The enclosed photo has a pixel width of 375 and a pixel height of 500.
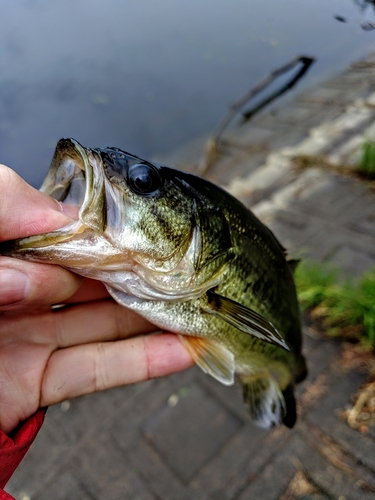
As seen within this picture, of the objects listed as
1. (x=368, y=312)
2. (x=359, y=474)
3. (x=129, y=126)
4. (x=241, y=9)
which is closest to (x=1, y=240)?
(x=359, y=474)

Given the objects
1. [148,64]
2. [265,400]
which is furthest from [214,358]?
[148,64]

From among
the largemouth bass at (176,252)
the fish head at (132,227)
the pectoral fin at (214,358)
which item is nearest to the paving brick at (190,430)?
the largemouth bass at (176,252)

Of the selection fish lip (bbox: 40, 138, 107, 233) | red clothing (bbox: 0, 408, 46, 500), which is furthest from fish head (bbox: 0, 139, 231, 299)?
red clothing (bbox: 0, 408, 46, 500)

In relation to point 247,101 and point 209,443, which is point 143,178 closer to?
point 209,443

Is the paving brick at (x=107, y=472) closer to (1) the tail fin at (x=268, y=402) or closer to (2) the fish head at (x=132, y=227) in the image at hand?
(1) the tail fin at (x=268, y=402)

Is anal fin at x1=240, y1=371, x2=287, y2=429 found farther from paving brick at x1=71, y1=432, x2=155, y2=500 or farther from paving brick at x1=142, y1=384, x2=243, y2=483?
paving brick at x1=71, y1=432, x2=155, y2=500

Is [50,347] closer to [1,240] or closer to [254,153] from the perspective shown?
[1,240]
